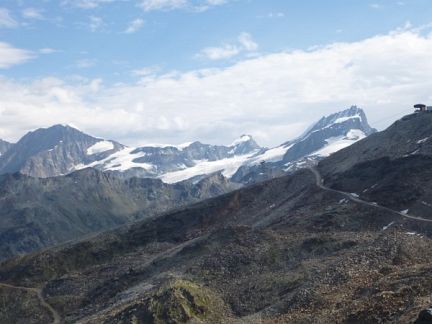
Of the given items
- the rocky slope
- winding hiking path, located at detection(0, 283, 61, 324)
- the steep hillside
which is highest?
the steep hillside

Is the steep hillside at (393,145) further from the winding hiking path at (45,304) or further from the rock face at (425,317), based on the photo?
the rock face at (425,317)

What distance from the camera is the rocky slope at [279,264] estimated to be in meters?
58.2

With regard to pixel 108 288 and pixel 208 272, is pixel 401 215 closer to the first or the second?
pixel 208 272

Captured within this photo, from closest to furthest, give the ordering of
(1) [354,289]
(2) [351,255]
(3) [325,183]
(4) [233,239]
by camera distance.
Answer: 1. (1) [354,289]
2. (2) [351,255]
3. (4) [233,239]
4. (3) [325,183]

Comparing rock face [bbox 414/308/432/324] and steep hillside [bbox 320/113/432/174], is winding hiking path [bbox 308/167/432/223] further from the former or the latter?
rock face [bbox 414/308/432/324]

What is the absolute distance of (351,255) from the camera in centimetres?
7288

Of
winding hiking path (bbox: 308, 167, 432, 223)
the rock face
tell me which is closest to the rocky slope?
the rock face

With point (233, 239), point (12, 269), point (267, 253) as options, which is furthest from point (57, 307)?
point (12, 269)

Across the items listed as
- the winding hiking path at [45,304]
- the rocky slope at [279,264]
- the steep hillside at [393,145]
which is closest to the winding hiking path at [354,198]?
the rocky slope at [279,264]

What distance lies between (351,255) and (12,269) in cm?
11415

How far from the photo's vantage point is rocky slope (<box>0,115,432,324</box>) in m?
58.2

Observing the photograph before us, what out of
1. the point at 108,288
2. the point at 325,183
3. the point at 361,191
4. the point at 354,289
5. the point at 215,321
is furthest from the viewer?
the point at 325,183

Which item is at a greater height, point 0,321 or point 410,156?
point 410,156

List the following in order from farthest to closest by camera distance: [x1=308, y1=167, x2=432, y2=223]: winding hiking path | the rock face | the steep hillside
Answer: the steep hillside < [x1=308, y1=167, x2=432, y2=223]: winding hiking path < the rock face
